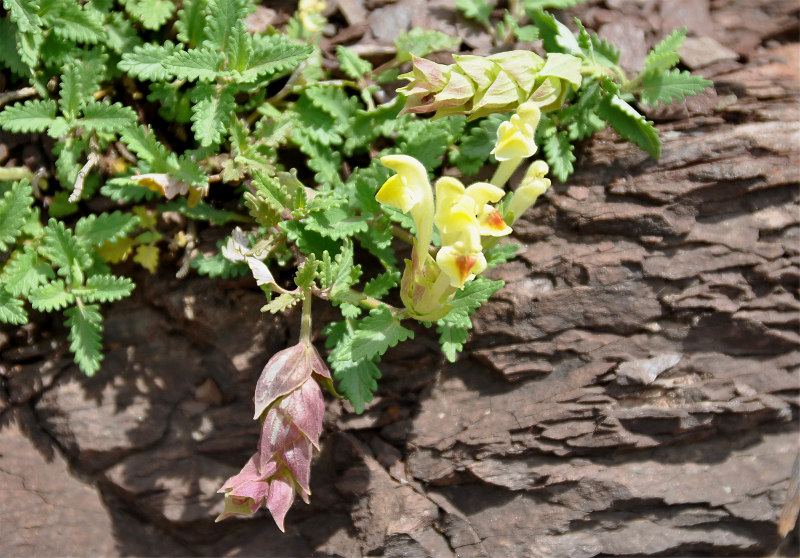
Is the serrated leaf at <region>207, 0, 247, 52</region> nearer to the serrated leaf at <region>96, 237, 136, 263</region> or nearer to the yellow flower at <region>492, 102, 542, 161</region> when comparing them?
the serrated leaf at <region>96, 237, 136, 263</region>

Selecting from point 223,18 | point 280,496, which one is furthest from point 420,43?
point 280,496

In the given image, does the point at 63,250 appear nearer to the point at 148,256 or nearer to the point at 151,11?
the point at 148,256

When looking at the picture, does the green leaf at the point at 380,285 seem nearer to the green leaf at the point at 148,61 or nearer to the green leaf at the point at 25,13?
the green leaf at the point at 148,61

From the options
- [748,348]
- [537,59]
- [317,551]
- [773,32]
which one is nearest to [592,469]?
[748,348]

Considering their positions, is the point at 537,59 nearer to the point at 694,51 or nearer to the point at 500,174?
the point at 500,174

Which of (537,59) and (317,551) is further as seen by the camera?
(317,551)

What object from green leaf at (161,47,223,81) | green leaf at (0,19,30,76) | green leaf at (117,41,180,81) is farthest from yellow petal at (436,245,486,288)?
green leaf at (0,19,30,76)

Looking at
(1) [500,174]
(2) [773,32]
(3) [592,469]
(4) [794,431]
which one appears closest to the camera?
(1) [500,174]
